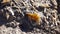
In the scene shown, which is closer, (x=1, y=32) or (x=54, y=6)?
(x=1, y=32)

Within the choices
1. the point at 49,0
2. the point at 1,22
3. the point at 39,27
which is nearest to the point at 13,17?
the point at 1,22

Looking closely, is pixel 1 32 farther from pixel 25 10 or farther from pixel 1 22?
pixel 25 10

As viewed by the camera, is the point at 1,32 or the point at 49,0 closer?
the point at 1,32

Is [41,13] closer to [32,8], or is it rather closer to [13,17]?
[32,8]

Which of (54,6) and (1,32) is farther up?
(54,6)

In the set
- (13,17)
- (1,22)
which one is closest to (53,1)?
(13,17)

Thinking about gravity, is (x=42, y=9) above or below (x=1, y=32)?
above
